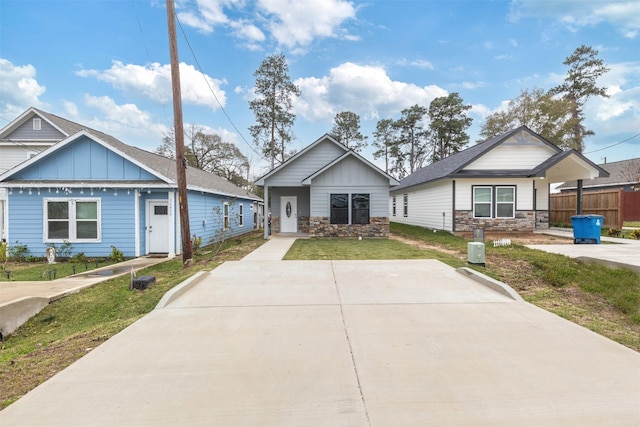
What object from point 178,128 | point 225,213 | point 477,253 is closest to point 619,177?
point 477,253

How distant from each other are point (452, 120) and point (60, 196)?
125ft

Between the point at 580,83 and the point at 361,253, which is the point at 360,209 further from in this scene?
the point at 580,83

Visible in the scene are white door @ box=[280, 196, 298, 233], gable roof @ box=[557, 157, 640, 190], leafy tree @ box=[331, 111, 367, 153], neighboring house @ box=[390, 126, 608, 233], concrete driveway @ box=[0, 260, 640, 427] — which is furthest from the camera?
leafy tree @ box=[331, 111, 367, 153]

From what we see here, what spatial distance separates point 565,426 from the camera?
7.00ft

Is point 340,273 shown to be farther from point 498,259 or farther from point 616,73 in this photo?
point 616,73

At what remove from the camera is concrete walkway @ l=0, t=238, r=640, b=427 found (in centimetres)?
229

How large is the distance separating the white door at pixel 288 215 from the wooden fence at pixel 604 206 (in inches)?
656

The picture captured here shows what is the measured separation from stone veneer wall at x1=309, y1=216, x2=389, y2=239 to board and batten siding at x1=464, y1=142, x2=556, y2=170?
526 cm

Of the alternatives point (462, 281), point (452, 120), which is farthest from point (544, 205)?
point (452, 120)

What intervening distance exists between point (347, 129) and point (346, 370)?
3659cm

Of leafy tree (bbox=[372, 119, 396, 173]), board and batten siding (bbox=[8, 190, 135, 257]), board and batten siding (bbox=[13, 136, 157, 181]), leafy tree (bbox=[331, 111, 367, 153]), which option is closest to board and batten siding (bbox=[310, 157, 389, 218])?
board and batten siding (bbox=[13, 136, 157, 181])

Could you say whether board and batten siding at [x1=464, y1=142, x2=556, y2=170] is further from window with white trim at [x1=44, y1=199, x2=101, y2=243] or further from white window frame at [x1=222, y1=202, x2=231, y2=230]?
window with white trim at [x1=44, y1=199, x2=101, y2=243]

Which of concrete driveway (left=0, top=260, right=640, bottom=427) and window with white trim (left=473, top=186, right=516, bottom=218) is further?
window with white trim (left=473, top=186, right=516, bottom=218)

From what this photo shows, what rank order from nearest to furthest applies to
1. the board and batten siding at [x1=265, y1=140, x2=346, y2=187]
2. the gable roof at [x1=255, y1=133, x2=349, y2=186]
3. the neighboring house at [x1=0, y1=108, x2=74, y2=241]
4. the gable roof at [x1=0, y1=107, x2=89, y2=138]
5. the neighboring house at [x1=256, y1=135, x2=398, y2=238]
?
1. the neighboring house at [x1=256, y1=135, x2=398, y2=238]
2. the gable roof at [x1=0, y1=107, x2=89, y2=138]
3. the neighboring house at [x1=0, y1=108, x2=74, y2=241]
4. the gable roof at [x1=255, y1=133, x2=349, y2=186]
5. the board and batten siding at [x1=265, y1=140, x2=346, y2=187]
